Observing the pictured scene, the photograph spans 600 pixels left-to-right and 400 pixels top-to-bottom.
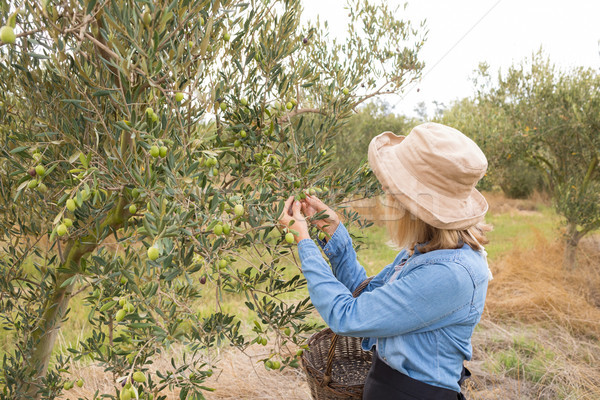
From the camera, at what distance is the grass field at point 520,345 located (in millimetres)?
4312

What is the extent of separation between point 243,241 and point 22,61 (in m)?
1.36

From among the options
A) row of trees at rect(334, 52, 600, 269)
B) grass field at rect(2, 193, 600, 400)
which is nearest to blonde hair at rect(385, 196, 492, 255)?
grass field at rect(2, 193, 600, 400)

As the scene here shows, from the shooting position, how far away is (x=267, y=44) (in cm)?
204

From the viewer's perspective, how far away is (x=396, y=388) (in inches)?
77.7

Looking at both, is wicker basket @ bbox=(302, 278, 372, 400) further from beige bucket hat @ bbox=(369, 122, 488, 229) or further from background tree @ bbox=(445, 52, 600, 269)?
background tree @ bbox=(445, 52, 600, 269)

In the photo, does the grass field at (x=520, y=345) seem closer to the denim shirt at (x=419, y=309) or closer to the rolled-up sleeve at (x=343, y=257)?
the rolled-up sleeve at (x=343, y=257)

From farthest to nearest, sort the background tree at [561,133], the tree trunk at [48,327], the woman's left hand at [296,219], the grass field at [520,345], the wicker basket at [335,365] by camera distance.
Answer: the background tree at [561,133]
the grass field at [520,345]
the tree trunk at [48,327]
the wicker basket at [335,365]
the woman's left hand at [296,219]

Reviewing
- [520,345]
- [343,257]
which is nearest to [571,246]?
[520,345]

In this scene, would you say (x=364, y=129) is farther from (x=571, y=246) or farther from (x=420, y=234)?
(x=420, y=234)

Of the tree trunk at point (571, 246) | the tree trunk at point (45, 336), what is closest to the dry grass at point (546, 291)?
the tree trunk at point (571, 246)

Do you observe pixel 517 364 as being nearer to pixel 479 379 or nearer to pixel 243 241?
pixel 479 379

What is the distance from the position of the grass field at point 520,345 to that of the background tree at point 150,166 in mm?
583

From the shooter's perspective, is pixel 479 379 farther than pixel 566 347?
No

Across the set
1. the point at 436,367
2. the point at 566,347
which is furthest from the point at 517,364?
the point at 436,367
